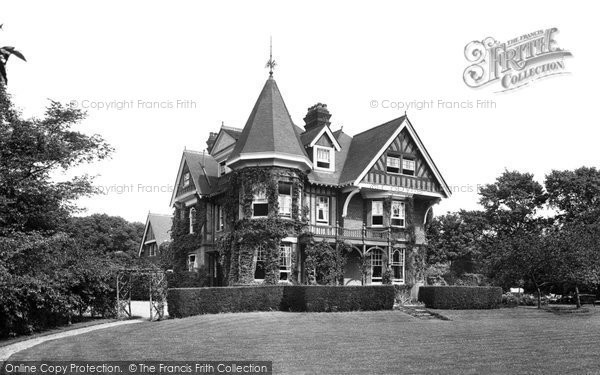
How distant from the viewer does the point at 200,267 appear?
3594 centimetres

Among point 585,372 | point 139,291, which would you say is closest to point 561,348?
point 585,372

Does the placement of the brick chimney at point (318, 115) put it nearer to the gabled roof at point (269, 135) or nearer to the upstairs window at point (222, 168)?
the gabled roof at point (269, 135)

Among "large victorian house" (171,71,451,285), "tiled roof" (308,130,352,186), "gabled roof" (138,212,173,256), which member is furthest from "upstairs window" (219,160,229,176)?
"gabled roof" (138,212,173,256)

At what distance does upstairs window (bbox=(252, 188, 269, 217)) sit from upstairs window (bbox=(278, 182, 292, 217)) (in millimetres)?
789

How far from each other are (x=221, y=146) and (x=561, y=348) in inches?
962

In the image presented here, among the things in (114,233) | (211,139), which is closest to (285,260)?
(211,139)

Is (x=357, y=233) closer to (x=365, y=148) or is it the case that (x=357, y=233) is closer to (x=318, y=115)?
(x=365, y=148)

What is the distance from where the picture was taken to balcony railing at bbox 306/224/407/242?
32.4m

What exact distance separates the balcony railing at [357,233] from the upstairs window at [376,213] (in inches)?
19.7

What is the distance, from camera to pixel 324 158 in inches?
1378

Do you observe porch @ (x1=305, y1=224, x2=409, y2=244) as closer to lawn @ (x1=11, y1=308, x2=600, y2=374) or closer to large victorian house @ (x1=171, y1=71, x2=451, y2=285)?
large victorian house @ (x1=171, y1=71, x2=451, y2=285)

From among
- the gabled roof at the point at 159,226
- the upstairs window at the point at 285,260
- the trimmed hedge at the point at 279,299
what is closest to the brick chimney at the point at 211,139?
the upstairs window at the point at 285,260

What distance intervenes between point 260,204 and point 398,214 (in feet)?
27.8

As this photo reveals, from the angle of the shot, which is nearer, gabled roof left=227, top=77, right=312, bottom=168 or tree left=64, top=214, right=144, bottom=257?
gabled roof left=227, top=77, right=312, bottom=168
